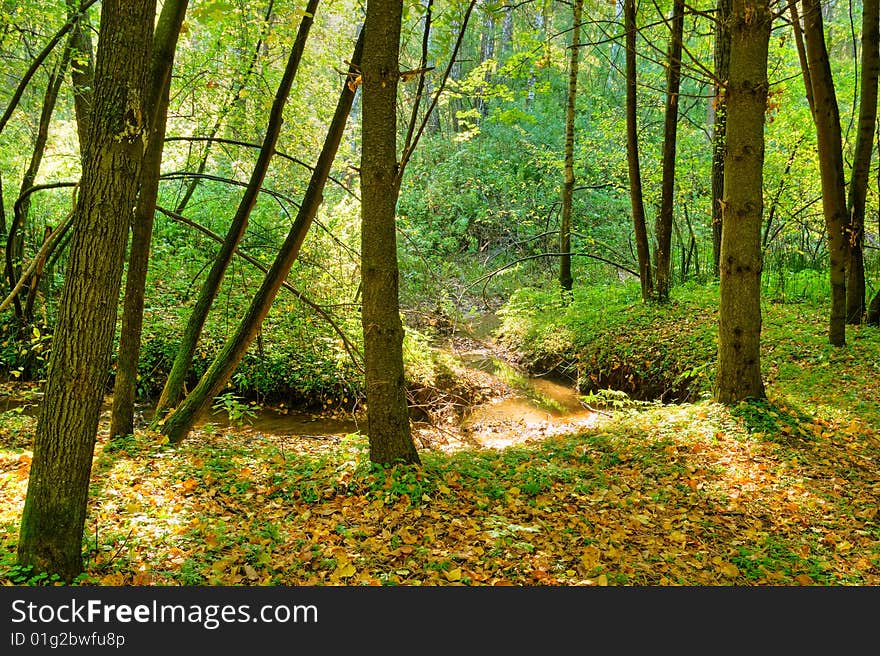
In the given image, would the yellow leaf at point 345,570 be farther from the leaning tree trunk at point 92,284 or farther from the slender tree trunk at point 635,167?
the slender tree trunk at point 635,167

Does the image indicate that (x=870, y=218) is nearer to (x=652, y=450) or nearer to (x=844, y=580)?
(x=652, y=450)

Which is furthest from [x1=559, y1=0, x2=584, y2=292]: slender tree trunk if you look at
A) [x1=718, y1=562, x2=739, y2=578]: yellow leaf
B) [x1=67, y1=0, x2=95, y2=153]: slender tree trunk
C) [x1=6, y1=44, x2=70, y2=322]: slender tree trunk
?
[x1=718, y1=562, x2=739, y2=578]: yellow leaf

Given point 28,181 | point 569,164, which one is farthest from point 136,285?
point 569,164

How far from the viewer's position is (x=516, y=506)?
13.3 feet

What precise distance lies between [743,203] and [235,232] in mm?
4686

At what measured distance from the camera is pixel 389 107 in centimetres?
400

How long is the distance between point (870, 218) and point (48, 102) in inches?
560

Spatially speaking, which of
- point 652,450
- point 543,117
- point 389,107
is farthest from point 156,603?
point 543,117

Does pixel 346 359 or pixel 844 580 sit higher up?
pixel 346 359

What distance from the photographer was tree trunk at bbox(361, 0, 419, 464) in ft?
12.9

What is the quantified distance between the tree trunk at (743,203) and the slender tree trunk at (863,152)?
2854 mm

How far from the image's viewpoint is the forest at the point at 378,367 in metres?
2.93

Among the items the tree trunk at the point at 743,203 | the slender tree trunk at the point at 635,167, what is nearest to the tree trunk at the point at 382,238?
the tree trunk at the point at 743,203

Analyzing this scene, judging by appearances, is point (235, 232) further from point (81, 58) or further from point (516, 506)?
point (516, 506)
